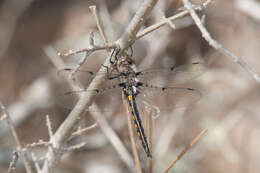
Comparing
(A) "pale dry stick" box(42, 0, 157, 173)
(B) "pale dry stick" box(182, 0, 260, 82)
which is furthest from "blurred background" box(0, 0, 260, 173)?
(B) "pale dry stick" box(182, 0, 260, 82)

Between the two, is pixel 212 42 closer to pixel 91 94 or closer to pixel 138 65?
pixel 91 94

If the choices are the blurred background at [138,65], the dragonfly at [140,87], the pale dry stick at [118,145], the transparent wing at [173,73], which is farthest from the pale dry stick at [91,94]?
the blurred background at [138,65]

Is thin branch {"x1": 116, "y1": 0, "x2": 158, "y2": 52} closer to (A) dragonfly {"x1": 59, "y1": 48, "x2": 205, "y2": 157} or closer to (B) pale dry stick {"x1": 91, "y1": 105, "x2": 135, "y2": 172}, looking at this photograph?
(A) dragonfly {"x1": 59, "y1": 48, "x2": 205, "y2": 157}

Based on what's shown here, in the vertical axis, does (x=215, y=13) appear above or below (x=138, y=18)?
below

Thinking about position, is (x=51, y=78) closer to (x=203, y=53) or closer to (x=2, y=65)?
(x=2, y=65)

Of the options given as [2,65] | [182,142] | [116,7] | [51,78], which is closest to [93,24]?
[116,7]

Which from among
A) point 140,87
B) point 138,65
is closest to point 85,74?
point 140,87
